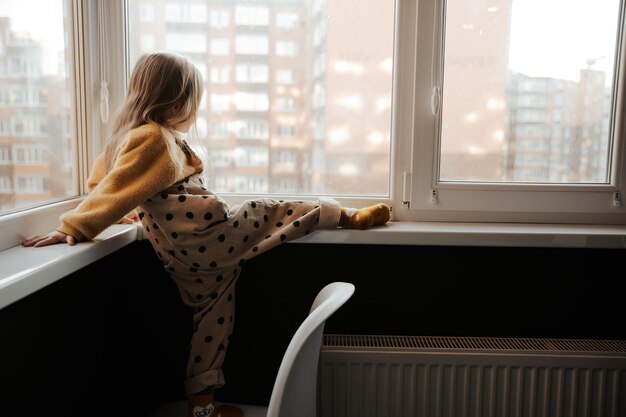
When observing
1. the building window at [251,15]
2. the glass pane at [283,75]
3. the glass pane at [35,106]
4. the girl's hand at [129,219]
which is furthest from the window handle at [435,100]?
the glass pane at [35,106]

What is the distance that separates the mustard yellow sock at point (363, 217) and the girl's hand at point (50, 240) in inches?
28.0

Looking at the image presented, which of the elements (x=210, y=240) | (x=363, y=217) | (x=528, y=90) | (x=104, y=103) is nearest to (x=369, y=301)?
(x=363, y=217)

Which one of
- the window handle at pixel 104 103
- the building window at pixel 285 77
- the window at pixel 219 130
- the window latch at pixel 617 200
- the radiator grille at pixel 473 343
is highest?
the building window at pixel 285 77

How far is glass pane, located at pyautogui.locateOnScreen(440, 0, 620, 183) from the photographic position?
1.69m

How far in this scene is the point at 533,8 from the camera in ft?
5.53

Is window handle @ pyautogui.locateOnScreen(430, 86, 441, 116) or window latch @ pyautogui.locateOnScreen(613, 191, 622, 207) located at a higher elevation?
window handle @ pyautogui.locateOnScreen(430, 86, 441, 116)

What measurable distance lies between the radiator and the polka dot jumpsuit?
313 mm

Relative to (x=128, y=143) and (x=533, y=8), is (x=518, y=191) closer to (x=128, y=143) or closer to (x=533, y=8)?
(x=533, y=8)

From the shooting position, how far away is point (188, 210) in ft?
4.58

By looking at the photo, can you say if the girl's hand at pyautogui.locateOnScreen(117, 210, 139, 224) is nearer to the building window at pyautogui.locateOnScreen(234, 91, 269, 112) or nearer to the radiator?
the building window at pyautogui.locateOnScreen(234, 91, 269, 112)

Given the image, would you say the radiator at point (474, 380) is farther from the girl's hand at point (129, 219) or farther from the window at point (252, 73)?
the window at point (252, 73)

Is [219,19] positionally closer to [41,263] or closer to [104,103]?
[104,103]

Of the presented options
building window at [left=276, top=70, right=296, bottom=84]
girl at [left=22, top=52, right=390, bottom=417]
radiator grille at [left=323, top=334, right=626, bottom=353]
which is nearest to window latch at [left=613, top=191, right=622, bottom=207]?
radiator grille at [left=323, top=334, right=626, bottom=353]

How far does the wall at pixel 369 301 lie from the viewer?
1.67 meters
